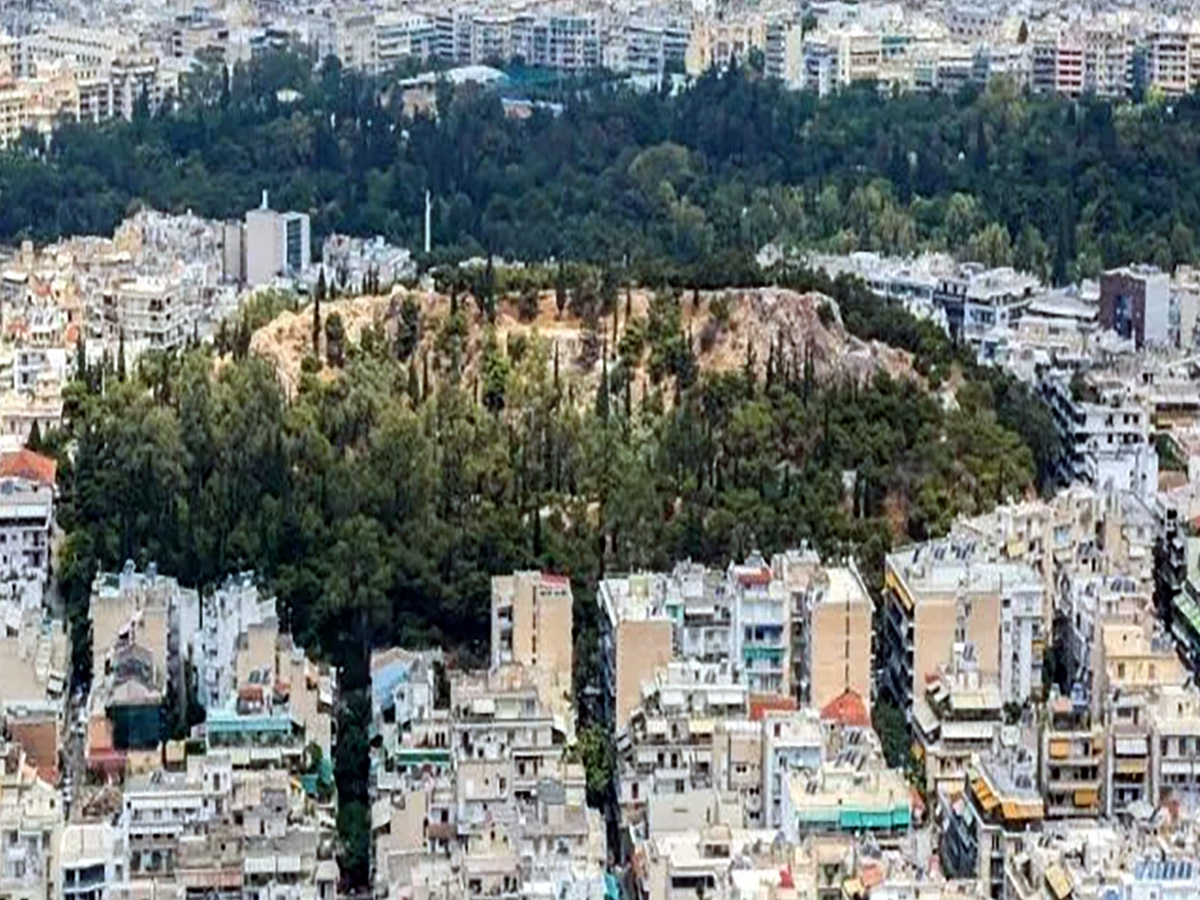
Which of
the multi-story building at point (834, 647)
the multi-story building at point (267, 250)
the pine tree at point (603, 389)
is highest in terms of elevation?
the multi-story building at point (267, 250)

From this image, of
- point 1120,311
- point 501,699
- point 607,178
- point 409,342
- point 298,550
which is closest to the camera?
point 501,699

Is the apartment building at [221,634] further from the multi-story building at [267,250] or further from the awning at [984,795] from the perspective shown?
the multi-story building at [267,250]

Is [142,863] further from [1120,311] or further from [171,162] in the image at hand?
[171,162]

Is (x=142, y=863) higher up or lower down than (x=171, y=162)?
lower down

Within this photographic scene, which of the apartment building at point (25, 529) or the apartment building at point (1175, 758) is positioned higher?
the apartment building at point (25, 529)

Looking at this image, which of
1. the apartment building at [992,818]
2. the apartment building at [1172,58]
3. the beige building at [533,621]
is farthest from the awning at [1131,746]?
the apartment building at [1172,58]

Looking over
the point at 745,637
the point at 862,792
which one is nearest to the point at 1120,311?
the point at 745,637
